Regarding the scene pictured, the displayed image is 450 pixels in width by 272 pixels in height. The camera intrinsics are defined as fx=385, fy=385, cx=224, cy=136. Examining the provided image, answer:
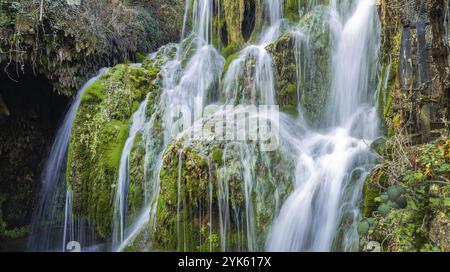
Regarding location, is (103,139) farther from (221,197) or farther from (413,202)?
(413,202)

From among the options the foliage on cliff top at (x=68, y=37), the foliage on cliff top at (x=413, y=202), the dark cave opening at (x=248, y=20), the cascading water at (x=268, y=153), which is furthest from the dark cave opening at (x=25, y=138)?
the foliage on cliff top at (x=413, y=202)

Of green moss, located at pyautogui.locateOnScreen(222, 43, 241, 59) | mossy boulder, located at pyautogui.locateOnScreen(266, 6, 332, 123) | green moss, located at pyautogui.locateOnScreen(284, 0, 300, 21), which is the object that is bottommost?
mossy boulder, located at pyautogui.locateOnScreen(266, 6, 332, 123)

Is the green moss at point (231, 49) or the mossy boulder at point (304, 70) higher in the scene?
the green moss at point (231, 49)

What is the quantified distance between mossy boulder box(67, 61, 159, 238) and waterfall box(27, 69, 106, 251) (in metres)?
0.81

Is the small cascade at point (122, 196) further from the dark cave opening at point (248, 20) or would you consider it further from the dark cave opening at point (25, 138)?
the dark cave opening at point (248, 20)

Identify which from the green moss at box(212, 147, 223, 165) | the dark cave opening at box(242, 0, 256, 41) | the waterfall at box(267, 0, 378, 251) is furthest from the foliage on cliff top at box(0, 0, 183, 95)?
the waterfall at box(267, 0, 378, 251)

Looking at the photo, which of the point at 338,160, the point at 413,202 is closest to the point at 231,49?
the point at 338,160

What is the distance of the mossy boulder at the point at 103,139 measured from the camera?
7316 millimetres

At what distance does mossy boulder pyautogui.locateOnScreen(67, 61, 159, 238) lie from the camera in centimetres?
732

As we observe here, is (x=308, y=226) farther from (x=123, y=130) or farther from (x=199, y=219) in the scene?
(x=123, y=130)

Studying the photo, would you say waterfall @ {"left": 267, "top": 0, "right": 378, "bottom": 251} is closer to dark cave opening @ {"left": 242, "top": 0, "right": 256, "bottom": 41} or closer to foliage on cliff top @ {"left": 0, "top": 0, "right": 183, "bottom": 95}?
dark cave opening @ {"left": 242, "top": 0, "right": 256, "bottom": 41}

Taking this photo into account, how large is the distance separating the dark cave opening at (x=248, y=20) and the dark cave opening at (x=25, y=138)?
5.01 metres

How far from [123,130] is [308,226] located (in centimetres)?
449

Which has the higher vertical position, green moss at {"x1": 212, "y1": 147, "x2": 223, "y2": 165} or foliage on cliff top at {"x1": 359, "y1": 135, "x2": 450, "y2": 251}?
green moss at {"x1": 212, "y1": 147, "x2": 223, "y2": 165}
